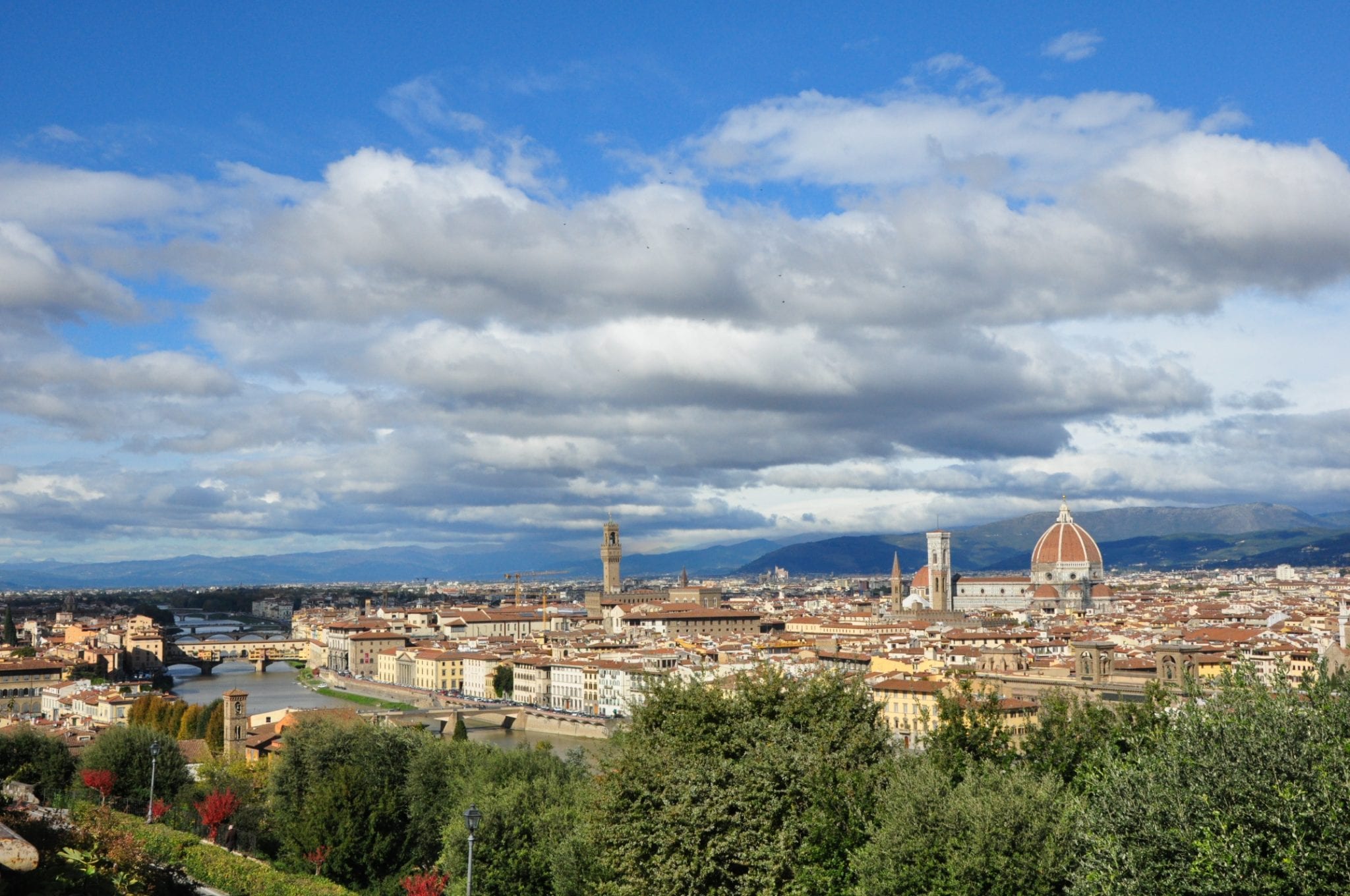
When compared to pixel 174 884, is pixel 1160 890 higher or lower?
higher

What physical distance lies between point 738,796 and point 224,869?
938 cm

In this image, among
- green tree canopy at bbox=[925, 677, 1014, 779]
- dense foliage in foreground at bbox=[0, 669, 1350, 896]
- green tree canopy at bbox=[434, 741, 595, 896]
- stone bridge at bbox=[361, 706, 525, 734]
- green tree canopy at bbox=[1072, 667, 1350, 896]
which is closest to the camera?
green tree canopy at bbox=[1072, 667, 1350, 896]

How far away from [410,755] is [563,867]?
372 inches

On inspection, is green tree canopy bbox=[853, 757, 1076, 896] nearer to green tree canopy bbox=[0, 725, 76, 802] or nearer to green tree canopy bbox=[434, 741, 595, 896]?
green tree canopy bbox=[434, 741, 595, 896]

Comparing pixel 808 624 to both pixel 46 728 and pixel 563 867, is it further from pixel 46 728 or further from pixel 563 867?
pixel 563 867

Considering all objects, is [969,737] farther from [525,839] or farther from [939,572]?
[939,572]

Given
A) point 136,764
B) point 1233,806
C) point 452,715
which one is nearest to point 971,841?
point 1233,806

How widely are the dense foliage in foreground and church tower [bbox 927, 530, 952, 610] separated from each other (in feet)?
282

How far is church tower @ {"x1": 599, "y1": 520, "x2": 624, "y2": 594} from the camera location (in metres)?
122

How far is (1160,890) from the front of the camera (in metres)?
9.34

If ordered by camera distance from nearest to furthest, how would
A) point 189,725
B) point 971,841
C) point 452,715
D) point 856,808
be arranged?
1. point 971,841
2. point 856,808
3. point 189,725
4. point 452,715

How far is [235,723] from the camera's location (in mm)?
36625

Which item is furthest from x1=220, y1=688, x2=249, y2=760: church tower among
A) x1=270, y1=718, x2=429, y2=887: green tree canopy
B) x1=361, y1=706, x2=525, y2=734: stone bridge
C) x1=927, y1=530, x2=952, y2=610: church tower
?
x1=927, y1=530, x2=952, y2=610: church tower

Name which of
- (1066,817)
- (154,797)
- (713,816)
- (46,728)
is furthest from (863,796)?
(46,728)
